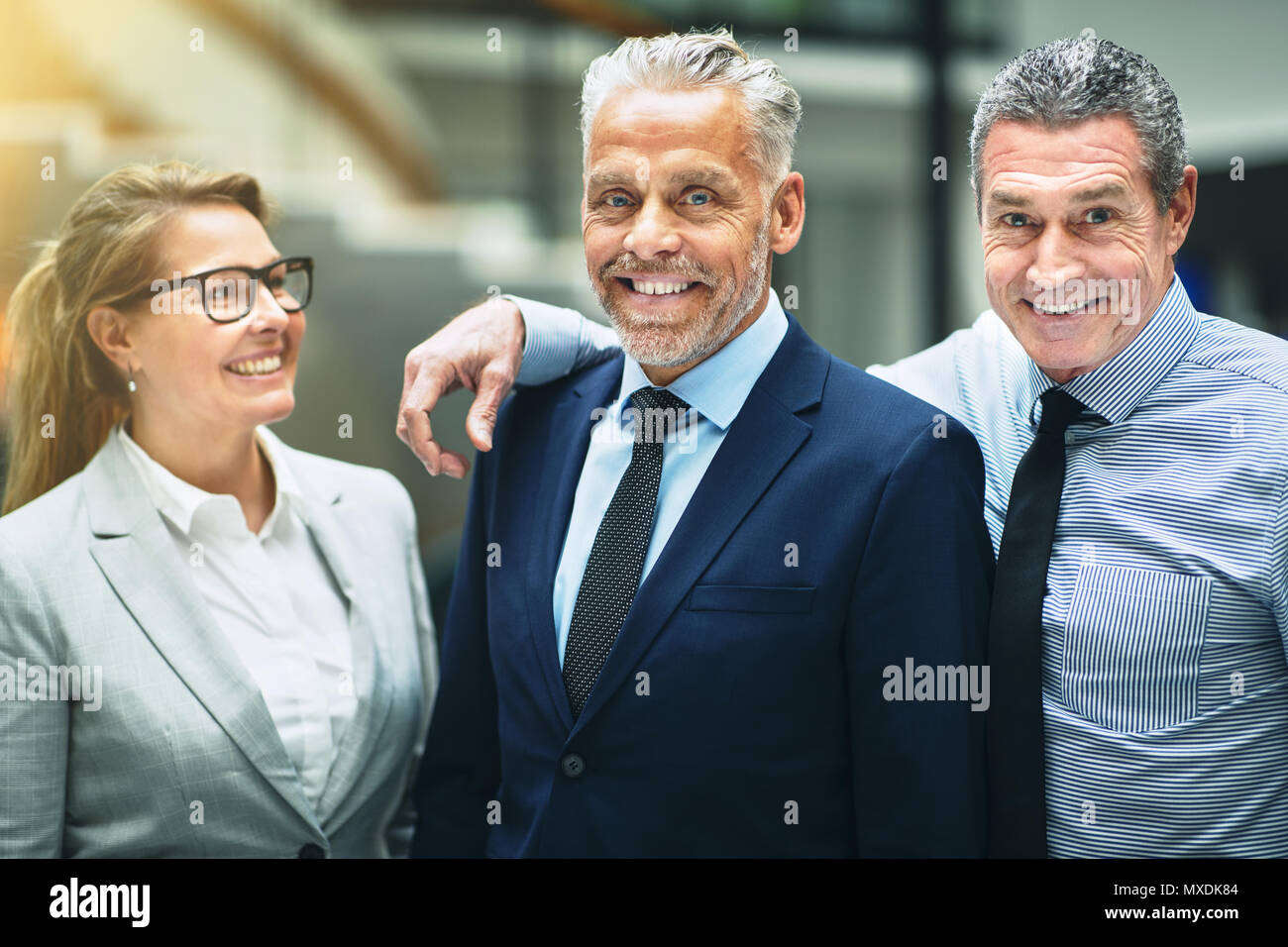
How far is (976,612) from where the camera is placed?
1518 millimetres

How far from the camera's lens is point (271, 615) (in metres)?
1.77

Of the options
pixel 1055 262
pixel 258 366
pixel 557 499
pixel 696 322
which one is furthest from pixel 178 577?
pixel 1055 262

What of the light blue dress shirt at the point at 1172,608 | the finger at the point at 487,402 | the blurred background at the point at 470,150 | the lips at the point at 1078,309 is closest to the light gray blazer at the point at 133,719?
the finger at the point at 487,402

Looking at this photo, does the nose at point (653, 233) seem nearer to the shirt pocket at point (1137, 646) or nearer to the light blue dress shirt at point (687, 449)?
the light blue dress shirt at point (687, 449)

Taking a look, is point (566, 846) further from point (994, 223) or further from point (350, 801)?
point (994, 223)

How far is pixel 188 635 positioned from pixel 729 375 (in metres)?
0.88

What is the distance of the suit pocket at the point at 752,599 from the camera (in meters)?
1.47

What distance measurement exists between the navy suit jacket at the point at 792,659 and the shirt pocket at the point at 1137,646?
0.45 ft

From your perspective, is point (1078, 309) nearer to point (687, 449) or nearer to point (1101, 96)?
point (1101, 96)

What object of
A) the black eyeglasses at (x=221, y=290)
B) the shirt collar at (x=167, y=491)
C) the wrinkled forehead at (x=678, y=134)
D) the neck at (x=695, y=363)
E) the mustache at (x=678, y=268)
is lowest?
the shirt collar at (x=167, y=491)

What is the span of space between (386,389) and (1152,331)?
3.58 m

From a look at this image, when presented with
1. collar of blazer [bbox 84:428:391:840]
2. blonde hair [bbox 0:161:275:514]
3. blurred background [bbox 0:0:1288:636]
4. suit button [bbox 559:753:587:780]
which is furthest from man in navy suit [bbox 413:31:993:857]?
blurred background [bbox 0:0:1288:636]

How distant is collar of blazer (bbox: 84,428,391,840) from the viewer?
5.43 feet

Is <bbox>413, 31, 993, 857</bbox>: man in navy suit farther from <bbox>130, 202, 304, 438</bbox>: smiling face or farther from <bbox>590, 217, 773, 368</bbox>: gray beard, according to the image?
<bbox>130, 202, 304, 438</bbox>: smiling face
